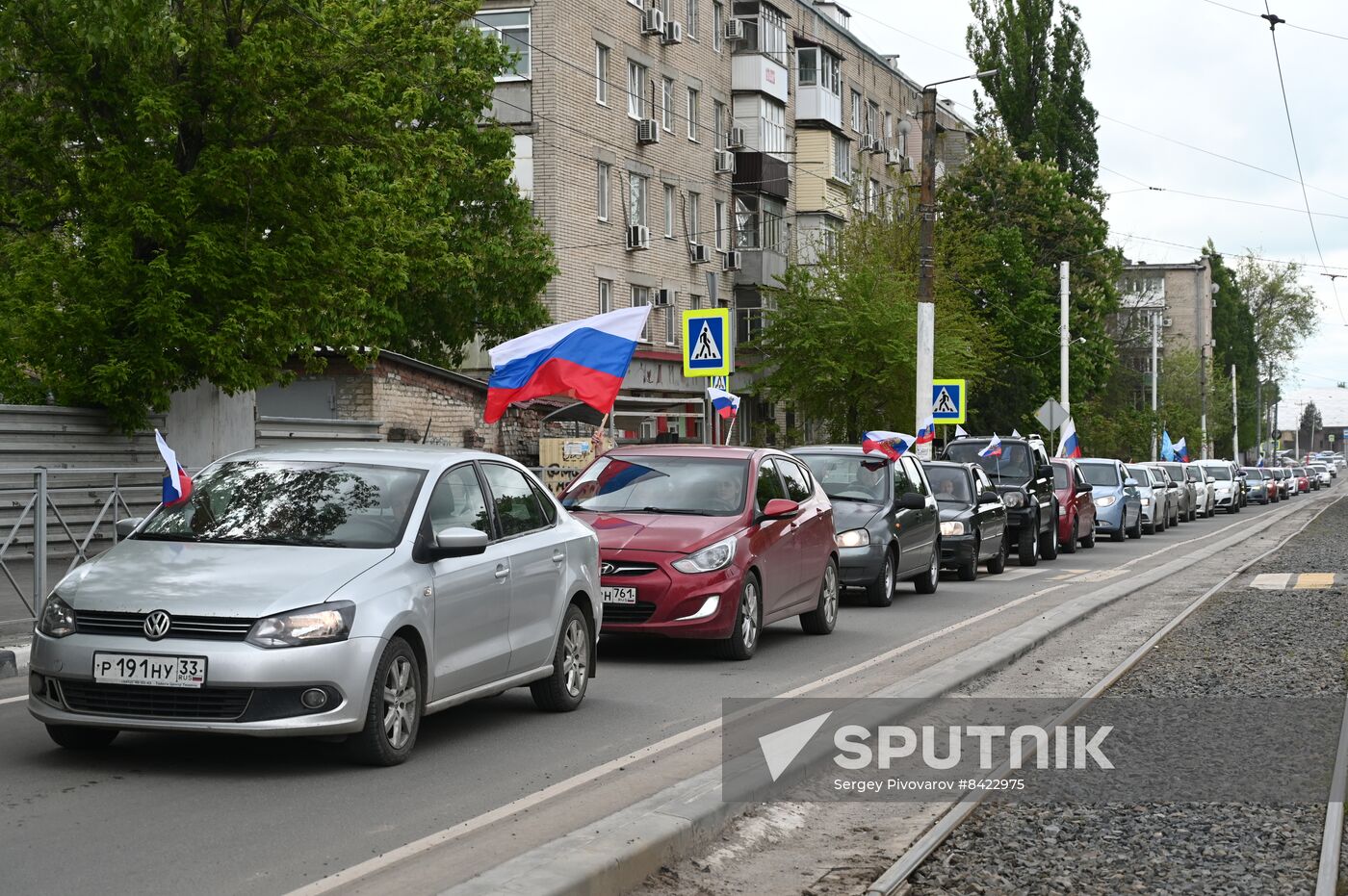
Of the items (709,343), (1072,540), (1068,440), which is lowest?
(1072,540)

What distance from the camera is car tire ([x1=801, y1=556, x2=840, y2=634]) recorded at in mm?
14906

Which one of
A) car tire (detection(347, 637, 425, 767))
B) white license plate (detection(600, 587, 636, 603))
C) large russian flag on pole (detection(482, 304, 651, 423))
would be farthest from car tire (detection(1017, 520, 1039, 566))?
car tire (detection(347, 637, 425, 767))

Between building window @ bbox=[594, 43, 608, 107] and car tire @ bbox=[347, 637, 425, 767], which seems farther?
building window @ bbox=[594, 43, 608, 107]

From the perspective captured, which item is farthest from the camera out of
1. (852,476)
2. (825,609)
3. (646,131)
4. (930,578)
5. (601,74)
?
(646,131)

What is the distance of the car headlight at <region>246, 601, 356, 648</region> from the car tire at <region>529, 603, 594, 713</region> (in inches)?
91.8

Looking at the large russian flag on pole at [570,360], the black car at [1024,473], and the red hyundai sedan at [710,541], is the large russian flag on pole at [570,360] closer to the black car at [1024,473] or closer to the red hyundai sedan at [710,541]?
the red hyundai sedan at [710,541]

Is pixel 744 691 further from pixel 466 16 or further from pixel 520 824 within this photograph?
pixel 466 16

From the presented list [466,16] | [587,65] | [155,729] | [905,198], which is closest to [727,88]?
[905,198]

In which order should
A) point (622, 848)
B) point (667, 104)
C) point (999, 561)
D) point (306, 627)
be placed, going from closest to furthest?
point (622, 848) → point (306, 627) → point (999, 561) → point (667, 104)

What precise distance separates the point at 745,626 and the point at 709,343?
896 cm

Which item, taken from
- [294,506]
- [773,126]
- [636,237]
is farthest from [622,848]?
[773,126]

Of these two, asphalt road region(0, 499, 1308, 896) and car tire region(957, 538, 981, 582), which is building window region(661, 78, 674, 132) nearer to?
car tire region(957, 538, 981, 582)

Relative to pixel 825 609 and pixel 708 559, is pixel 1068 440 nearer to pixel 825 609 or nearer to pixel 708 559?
pixel 825 609

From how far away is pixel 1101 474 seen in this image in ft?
124
